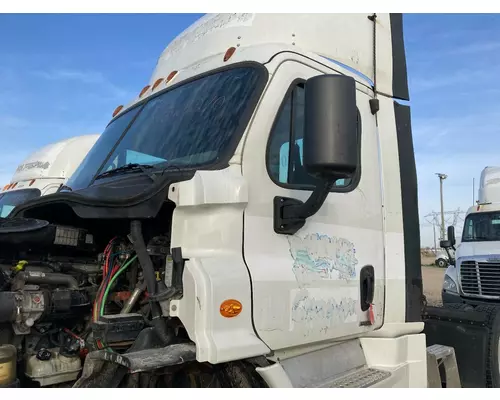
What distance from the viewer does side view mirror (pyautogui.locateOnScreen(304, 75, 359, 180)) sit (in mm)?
2391

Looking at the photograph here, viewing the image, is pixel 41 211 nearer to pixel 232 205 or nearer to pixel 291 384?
pixel 232 205

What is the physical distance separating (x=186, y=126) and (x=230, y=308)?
1.23 metres

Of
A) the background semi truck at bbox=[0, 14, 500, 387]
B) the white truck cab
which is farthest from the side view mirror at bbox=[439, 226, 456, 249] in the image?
the background semi truck at bbox=[0, 14, 500, 387]

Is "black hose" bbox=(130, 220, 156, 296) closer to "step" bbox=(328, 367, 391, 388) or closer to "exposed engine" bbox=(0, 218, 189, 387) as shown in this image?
"exposed engine" bbox=(0, 218, 189, 387)

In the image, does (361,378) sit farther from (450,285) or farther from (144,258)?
(450,285)

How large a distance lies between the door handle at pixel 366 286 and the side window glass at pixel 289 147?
0.74 m

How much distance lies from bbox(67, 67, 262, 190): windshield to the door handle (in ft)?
4.20

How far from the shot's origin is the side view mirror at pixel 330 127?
7.84ft

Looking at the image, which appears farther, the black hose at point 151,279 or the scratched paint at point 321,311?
the scratched paint at point 321,311

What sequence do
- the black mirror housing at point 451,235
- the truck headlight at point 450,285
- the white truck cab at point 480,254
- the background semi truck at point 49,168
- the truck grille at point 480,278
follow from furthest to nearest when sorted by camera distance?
1. the black mirror housing at point 451,235
2. the truck headlight at point 450,285
3. the white truck cab at point 480,254
4. the truck grille at point 480,278
5. the background semi truck at point 49,168

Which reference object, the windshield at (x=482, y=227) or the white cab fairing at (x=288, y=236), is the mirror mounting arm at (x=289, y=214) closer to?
the white cab fairing at (x=288, y=236)

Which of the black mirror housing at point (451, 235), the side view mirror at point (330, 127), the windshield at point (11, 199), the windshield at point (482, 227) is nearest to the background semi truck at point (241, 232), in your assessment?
the side view mirror at point (330, 127)

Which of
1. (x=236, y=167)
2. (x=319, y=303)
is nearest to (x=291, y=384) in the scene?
(x=319, y=303)

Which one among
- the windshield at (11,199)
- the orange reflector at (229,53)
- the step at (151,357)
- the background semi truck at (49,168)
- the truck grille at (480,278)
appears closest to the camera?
the step at (151,357)
